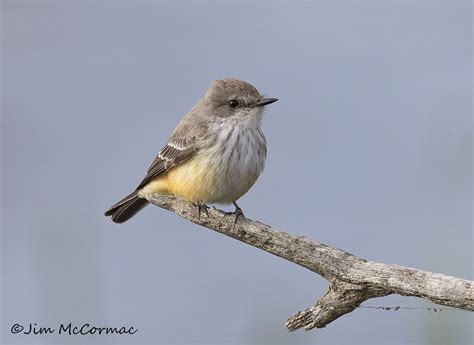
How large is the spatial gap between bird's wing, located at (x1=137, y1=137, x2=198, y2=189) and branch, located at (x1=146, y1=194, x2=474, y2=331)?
49.4 inches

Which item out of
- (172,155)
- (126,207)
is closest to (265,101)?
(172,155)

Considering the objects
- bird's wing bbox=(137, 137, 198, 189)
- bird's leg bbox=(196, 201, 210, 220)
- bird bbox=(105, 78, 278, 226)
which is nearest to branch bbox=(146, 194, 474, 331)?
bird's leg bbox=(196, 201, 210, 220)

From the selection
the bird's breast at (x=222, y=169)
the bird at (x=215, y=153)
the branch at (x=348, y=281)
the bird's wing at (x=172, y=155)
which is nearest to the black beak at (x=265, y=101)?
the bird at (x=215, y=153)

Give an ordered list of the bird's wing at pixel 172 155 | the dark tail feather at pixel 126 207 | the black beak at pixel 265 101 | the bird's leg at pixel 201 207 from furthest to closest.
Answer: the dark tail feather at pixel 126 207
the black beak at pixel 265 101
the bird's wing at pixel 172 155
the bird's leg at pixel 201 207

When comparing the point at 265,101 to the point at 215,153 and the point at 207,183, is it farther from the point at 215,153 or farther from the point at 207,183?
the point at 207,183

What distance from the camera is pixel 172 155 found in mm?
4879

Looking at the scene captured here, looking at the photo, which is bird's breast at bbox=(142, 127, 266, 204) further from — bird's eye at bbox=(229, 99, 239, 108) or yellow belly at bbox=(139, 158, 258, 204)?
bird's eye at bbox=(229, 99, 239, 108)

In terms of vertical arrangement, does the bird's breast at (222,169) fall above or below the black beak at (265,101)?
below

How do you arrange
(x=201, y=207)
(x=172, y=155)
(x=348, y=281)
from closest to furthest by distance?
(x=348, y=281) → (x=201, y=207) → (x=172, y=155)

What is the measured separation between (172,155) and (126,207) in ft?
1.87

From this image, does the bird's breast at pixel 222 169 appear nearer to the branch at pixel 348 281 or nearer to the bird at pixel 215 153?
the bird at pixel 215 153

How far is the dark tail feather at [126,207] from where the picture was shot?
16.9ft

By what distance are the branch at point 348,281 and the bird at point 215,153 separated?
0.93 m

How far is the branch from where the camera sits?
10.3ft
